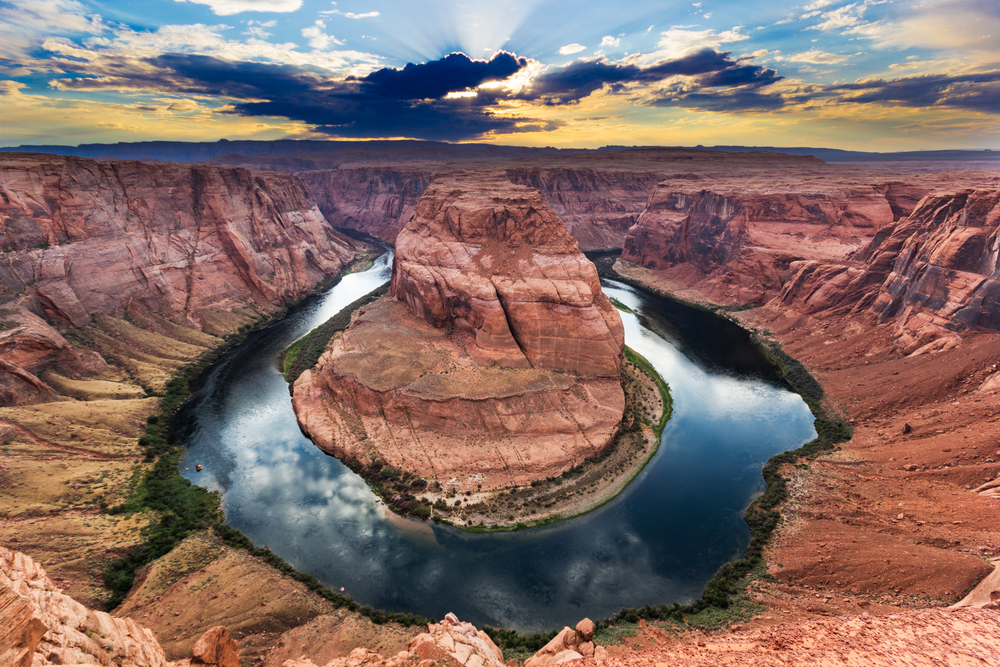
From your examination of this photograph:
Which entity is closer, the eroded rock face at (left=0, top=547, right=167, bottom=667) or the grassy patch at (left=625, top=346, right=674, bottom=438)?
the eroded rock face at (left=0, top=547, right=167, bottom=667)

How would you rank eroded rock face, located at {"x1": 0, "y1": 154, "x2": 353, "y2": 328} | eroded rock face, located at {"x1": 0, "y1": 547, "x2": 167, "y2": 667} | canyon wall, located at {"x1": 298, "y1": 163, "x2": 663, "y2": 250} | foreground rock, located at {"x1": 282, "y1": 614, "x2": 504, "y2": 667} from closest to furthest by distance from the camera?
eroded rock face, located at {"x1": 0, "y1": 547, "x2": 167, "y2": 667} → foreground rock, located at {"x1": 282, "y1": 614, "x2": 504, "y2": 667} → eroded rock face, located at {"x1": 0, "y1": 154, "x2": 353, "y2": 328} → canyon wall, located at {"x1": 298, "y1": 163, "x2": 663, "y2": 250}

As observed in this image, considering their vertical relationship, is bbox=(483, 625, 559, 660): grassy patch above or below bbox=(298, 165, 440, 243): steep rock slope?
below

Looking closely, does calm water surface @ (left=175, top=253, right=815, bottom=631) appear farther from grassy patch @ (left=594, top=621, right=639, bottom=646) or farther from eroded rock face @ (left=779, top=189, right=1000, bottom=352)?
eroded rock face @ (left=779, top=189, right=1000, bottom=352)

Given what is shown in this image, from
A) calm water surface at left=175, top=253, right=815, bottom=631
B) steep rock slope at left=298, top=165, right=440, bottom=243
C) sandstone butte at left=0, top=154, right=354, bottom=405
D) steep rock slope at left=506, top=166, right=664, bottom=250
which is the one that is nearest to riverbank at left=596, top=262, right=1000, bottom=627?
calm water surface at left=175, top=253, right=815, bottom=631

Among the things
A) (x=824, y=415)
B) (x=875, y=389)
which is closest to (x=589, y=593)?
(x=824, y=415)

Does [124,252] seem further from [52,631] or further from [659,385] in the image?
[659,385]

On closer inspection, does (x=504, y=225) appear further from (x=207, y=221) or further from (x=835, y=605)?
(x=207, y=221)

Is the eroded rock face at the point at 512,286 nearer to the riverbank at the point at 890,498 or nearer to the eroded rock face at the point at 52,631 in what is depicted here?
the riverbank at the point at 890,498
